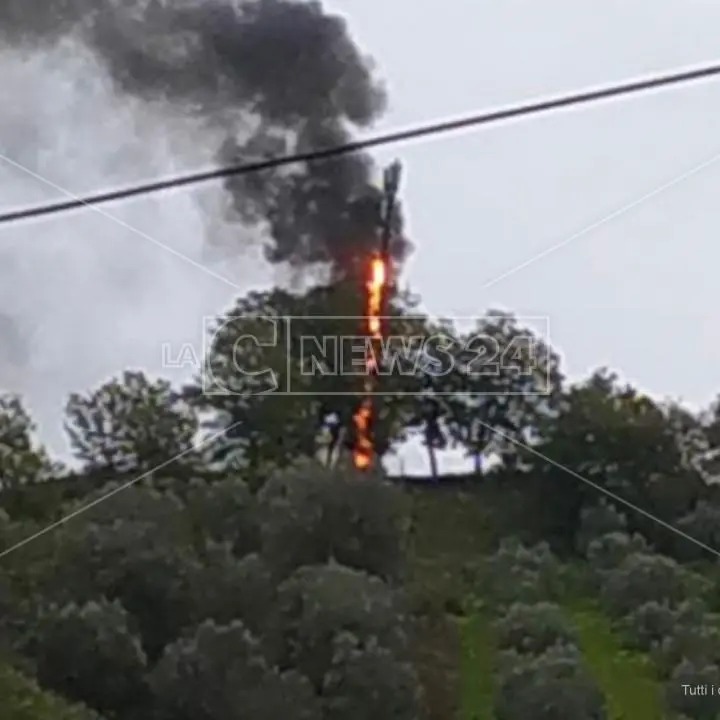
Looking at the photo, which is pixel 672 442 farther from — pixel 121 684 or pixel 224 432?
pixel 121 684

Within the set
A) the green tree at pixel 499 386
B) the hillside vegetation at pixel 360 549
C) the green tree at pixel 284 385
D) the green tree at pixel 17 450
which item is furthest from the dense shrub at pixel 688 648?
the green tree at pixel 17 450

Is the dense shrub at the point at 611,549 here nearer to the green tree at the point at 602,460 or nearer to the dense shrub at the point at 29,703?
the green tree at the point at 602,460

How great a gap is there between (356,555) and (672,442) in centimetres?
47

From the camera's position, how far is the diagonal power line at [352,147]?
71.7 inches

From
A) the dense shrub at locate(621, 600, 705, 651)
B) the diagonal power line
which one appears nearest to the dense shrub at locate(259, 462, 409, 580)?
the dense shrub at locate(621, 600, 705, 651)

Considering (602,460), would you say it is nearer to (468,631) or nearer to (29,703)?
(468,631)

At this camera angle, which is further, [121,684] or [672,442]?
[672,442]

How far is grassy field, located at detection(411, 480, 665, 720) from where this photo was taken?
1724 mm

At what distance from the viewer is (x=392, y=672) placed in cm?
173

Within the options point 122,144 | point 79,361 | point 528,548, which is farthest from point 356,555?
point 122,144

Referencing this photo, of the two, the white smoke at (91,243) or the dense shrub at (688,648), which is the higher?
the white smoke at (91,243)

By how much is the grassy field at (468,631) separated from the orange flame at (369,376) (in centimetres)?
9

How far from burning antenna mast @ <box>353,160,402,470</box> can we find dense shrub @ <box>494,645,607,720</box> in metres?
0.34

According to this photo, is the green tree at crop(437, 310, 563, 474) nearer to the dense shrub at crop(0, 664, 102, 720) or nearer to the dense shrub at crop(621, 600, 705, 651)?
the dense shrub at crop(621, 600, 705, 651)
